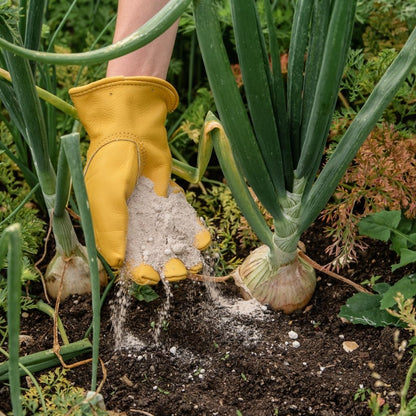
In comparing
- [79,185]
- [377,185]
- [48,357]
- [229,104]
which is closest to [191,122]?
[377,185]

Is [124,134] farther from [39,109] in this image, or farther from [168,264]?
[168,264]

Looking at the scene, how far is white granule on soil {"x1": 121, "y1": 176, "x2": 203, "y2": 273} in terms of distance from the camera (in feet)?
4.95

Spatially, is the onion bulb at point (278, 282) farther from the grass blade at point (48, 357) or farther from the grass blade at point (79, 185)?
the grass blade at point (79, 185)

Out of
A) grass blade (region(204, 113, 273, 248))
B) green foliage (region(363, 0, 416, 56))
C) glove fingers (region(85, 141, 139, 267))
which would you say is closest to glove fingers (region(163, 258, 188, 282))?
glove fingers (region(85, 141, 139, 267))

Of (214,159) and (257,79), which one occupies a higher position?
(257,79)

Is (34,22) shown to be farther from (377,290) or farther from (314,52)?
(377,290)

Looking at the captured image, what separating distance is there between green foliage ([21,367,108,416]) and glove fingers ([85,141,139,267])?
0.28 m

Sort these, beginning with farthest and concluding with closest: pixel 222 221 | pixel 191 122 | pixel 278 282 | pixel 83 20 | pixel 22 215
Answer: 1. pixel 83 20
2. pixel 191 122
3. pixel 222 221
4. pixel 22 215
5. pixel 278 282

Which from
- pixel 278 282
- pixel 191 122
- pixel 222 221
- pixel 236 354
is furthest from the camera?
pixel 191 122

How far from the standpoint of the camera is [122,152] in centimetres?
151

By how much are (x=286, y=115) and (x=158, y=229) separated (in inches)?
15.7

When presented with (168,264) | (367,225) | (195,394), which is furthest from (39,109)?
(367,225)

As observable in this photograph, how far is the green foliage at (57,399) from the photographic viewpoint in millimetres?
1252

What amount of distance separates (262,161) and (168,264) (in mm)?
327
